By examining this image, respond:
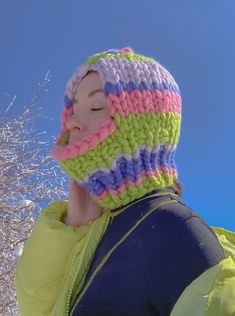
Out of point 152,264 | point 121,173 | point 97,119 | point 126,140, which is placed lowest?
point 152,264

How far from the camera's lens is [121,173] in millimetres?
1687

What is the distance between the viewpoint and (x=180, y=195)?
1.86 metres

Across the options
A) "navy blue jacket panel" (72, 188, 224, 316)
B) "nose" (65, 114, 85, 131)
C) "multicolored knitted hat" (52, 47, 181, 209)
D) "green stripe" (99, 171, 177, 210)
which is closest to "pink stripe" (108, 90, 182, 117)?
"multicolored knitted hat" (52, 47, 181, 209)

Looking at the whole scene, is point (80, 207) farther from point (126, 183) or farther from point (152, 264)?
point (152, 264)

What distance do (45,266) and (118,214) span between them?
1.03 ft

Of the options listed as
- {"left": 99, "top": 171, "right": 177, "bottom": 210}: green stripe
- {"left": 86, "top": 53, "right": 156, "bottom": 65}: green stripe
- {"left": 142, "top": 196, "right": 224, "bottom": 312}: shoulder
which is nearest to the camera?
{"left": 142, "top": 196, "right": 224, "bottom": 312}: shoulder

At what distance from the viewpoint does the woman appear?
4.60ft

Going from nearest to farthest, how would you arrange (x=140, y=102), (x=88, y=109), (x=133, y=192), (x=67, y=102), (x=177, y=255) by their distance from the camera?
1. (x=177, y=255)
2. (x=133, y=192)
3. (x=140, y=102)
4. (x=88, y=109)
5. (x=67, y=102)

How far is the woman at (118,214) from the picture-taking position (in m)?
1.40

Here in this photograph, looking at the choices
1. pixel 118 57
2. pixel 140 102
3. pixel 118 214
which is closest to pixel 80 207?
pixel 118 214

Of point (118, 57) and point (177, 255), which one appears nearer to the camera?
point (177, 255)

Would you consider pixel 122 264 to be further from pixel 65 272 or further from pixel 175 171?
pixel 175 171

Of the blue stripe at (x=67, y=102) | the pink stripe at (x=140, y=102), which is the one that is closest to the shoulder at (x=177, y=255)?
the pink stripe at (x=140, y=102)

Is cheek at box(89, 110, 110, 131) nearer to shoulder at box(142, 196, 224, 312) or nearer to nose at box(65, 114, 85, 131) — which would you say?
nose at box(65, 114, 85, 131)
